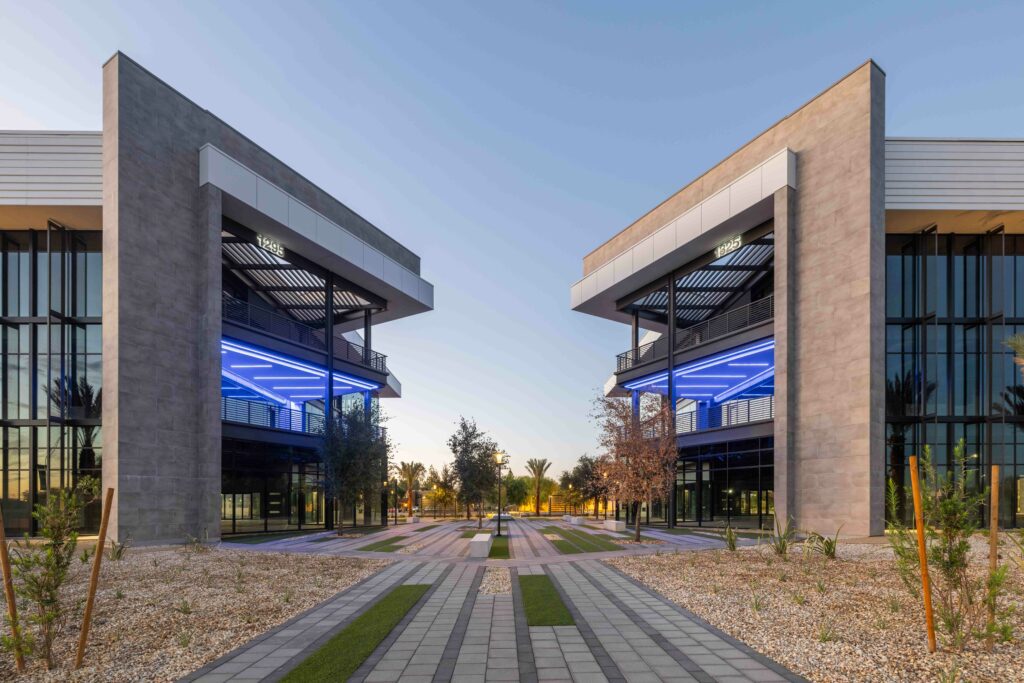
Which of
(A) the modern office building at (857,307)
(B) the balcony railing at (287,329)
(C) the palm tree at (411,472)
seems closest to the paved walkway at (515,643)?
(A) the modern office building at (857,307)

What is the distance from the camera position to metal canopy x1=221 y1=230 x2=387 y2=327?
31.1 metres

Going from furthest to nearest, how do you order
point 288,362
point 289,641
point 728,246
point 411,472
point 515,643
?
point 411,472, point 288,362, point 728,246, point 289,641, point 515,643

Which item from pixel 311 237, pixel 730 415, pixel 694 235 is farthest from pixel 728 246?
pixel 311 237

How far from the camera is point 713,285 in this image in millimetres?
36906

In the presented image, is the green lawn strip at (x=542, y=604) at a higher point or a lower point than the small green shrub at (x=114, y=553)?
higher

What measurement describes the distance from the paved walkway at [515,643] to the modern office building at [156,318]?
42.1 feet

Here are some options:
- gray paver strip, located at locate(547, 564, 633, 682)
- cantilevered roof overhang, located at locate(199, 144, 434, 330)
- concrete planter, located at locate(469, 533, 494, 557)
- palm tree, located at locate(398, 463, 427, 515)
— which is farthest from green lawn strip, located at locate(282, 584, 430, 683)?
palm tree, located at locate(398, 463, 427, 515)

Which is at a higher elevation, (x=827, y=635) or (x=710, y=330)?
(x=710, y=330)

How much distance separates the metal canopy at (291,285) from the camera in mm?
31117

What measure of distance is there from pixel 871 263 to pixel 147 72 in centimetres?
2800

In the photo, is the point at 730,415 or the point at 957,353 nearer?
the point at 957,353

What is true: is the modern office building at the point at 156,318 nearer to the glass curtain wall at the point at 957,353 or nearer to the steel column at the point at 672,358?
the steel column at the point at 672,358

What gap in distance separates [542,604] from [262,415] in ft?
72.7

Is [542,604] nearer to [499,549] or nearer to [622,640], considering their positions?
[622,640]
